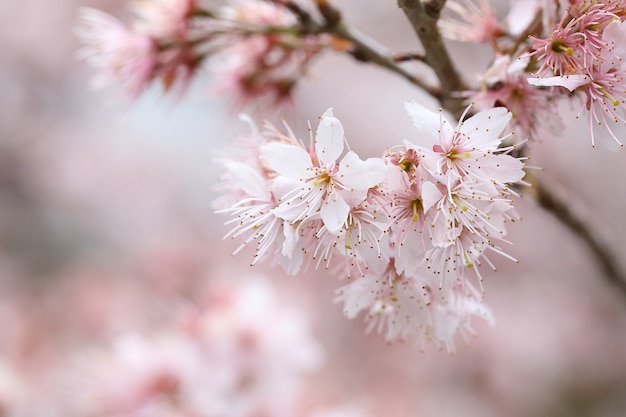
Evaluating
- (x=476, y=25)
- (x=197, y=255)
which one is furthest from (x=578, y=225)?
(x=197, y=255)

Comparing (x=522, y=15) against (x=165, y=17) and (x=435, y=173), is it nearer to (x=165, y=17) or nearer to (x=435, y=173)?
(x=435, y=173)

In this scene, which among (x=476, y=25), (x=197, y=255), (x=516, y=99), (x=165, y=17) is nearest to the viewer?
(x=516, y=99)

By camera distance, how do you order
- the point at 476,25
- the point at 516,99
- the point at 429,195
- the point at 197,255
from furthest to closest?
the point at 197,255, the point at 476,25, the point at 516,99, the point at 429,195

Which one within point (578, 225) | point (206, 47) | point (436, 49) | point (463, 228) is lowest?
point (463, 228)

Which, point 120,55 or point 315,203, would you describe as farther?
point 120,55

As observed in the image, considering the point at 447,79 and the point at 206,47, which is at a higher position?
the point at 206,47

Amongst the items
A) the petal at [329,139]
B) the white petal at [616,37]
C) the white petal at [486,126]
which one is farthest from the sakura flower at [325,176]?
the white petal at [616,37]
